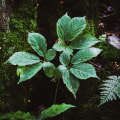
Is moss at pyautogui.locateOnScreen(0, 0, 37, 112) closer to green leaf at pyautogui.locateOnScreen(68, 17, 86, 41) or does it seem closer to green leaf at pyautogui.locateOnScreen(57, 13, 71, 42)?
green leaf at pyautogui.locateOnScreen(57, 13, 71, 42)

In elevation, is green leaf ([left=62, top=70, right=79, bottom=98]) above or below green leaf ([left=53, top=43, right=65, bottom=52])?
below

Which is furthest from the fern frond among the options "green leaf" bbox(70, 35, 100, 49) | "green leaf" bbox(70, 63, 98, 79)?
"green leaf" bbox(70, 35, 100, 49)

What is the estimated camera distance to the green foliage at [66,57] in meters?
1.36

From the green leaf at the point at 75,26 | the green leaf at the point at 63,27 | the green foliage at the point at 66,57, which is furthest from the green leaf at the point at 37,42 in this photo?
the green leaf at the point at 75,26

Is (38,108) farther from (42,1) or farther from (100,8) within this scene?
Answer: (100,8)

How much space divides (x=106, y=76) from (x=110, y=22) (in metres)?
1.84

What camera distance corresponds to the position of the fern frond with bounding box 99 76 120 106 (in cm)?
141

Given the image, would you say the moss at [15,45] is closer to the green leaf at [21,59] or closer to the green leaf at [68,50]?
the green leaf at [21,59]

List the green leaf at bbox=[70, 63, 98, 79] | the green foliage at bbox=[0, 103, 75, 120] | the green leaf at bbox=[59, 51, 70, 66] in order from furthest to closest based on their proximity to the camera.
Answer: the green leaf at bbox=[59, 51, 70, 66]
the green leaf at bbox=[70, 63, 98, 79]
the green foliage at bbox=[0, 103, 75, 120]

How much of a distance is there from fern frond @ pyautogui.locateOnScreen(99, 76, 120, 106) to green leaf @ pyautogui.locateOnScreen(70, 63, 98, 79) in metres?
0.32

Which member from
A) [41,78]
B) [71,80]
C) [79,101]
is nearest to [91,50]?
[71,80]

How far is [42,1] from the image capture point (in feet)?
6.57

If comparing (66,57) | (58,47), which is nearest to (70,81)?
(66,57)

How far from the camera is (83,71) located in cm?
137
